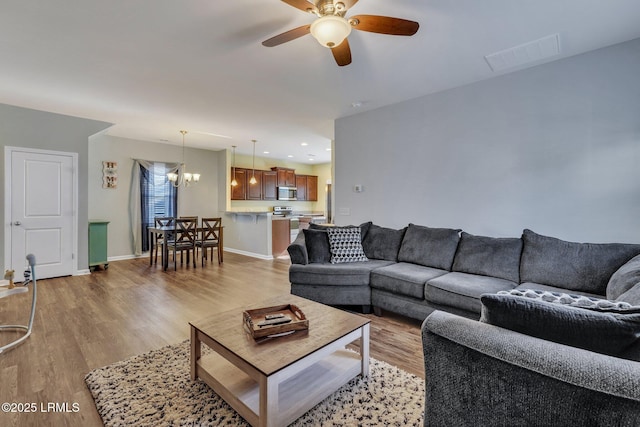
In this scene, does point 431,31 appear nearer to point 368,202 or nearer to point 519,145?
point 519,145

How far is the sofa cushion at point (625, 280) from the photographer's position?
5.64 ft

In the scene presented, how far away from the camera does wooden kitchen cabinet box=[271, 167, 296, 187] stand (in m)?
8.61

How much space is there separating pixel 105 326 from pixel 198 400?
171 centimetres

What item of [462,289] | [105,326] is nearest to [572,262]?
[462,289]

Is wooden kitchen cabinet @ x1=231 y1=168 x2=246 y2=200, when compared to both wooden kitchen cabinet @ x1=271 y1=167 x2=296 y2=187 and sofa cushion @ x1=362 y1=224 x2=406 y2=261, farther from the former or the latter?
sofa cushion @ x1=362 y1=224 x2=406 y2=261

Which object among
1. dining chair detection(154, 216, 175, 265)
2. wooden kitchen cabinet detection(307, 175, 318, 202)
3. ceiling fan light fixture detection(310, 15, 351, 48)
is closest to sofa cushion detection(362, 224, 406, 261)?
ceiling fan light fixture detection(310, 15, 351, 48)

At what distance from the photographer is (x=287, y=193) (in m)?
8.83

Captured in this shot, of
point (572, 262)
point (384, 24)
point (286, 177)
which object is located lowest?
point (572, 262)

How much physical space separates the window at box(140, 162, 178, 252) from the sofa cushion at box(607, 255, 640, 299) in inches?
285

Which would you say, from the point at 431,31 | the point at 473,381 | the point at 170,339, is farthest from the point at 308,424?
the point at 431,31

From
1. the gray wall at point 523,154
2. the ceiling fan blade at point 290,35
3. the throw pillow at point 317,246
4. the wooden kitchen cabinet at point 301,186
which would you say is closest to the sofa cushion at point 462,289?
the gray wall at point 523,154

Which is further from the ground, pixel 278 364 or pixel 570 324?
pixel 570 324

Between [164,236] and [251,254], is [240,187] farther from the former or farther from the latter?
[164,236]

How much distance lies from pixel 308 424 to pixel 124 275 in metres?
4.56
